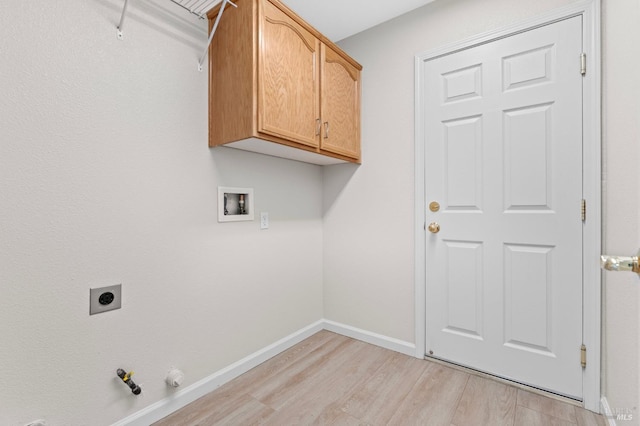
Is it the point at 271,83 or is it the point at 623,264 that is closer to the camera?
the point at 623,264

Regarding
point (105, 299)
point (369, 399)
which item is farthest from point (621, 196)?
point (105, 299)

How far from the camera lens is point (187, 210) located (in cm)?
161

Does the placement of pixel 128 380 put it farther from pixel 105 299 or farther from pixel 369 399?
pixel 369 399

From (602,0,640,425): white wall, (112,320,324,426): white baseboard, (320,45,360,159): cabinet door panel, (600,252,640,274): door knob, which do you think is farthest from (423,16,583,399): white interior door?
(112,320,324,426): white baseboard

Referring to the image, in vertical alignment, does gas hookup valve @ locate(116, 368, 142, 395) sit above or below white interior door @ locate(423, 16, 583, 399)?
below

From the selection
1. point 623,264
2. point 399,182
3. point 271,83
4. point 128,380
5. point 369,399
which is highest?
point 271,83

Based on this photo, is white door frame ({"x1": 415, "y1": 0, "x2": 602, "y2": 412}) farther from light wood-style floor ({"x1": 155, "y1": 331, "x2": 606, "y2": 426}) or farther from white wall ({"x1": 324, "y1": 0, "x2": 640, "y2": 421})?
light wood-style floor ({"x1": 155, "y1": 331, "x2": 606, "y2": 426})

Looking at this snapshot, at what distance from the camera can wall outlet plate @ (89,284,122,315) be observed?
1.27 meters

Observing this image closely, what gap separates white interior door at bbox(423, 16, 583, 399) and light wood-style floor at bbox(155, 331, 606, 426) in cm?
16

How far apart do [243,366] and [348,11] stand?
257 cm

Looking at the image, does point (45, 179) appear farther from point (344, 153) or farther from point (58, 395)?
point (344, 153)

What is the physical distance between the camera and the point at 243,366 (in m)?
1.88

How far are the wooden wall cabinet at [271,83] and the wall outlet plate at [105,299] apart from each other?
911 mm

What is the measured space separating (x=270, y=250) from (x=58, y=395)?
1.26 meters
